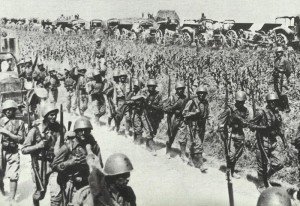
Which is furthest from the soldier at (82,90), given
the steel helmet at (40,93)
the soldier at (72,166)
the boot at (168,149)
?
the soldier at (72,166)

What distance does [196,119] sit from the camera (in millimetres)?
9352

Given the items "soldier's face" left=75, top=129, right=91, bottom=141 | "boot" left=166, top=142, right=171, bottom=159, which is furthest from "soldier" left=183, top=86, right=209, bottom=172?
"soldier's face" left=75, top=129, right=91, bottom=141

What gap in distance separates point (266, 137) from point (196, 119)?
1.87 meters

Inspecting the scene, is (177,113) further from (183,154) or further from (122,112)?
(122,112)

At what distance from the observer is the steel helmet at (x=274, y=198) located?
3256 mm

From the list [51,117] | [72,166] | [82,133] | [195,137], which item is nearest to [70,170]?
[72,166]

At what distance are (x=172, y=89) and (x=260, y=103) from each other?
11.7 ft

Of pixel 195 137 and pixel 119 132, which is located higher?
pixel 195 137

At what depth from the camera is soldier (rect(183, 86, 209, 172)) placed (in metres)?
9.19

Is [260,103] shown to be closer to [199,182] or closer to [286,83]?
[286,83]

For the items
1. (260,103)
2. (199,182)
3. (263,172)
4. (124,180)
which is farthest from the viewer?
(260,103)

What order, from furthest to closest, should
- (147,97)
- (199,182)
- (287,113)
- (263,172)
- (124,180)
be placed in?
1. (287,113)
2. (147,97)
3. (199,182)
4. (263,172)
5. (124,180)

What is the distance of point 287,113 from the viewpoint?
11633 mm

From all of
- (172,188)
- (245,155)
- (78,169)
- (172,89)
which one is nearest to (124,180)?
(78,169)
